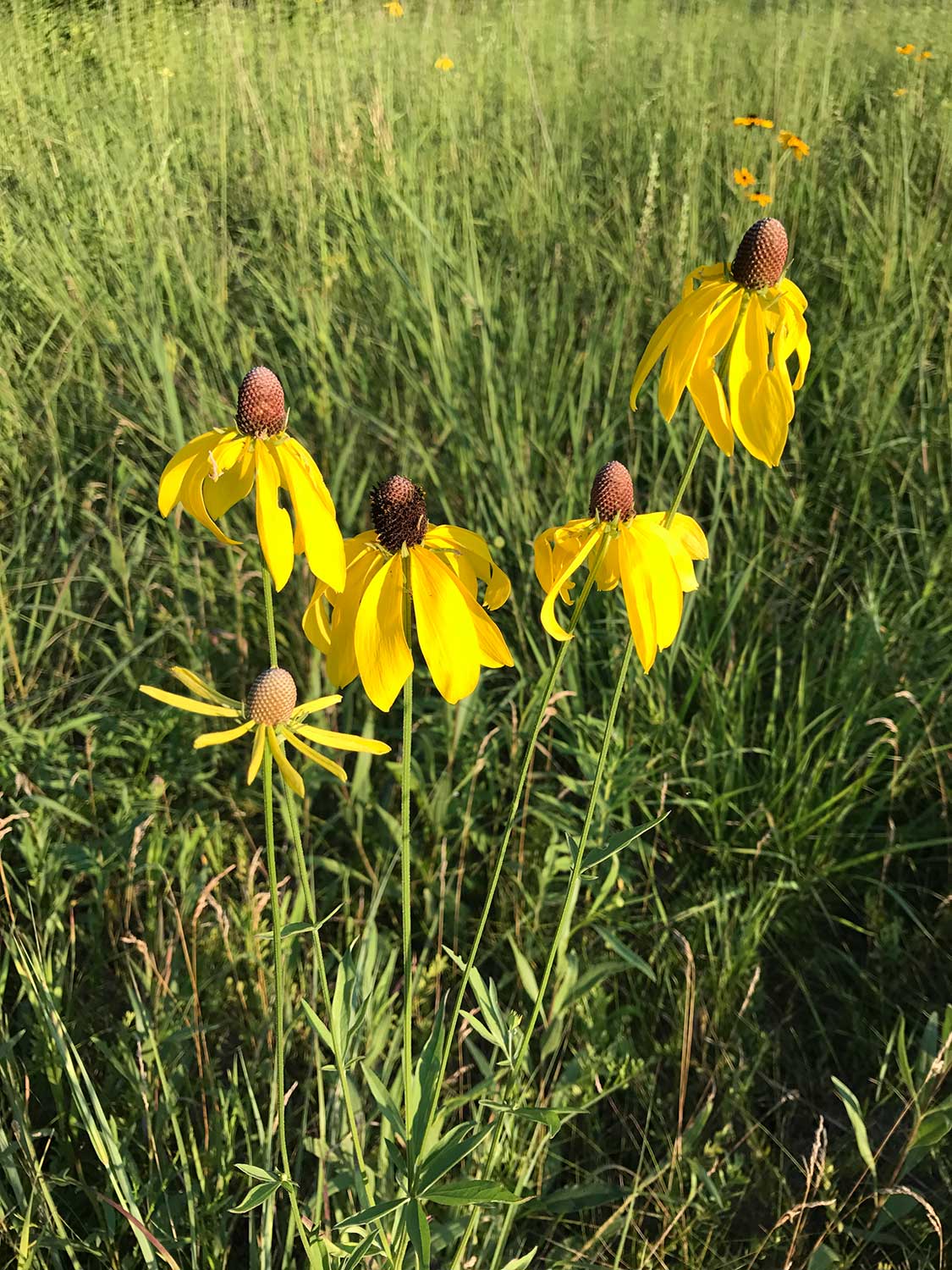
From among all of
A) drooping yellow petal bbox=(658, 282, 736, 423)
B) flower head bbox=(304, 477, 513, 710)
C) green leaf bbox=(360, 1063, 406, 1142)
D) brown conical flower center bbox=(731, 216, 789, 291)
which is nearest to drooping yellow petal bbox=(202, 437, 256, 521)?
flower head bbox=(304, 477, 513, 710)

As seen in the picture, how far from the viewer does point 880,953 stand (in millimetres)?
1492

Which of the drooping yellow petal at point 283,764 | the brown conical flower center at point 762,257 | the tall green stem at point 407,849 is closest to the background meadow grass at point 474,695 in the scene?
the tall green stem at point 407,849

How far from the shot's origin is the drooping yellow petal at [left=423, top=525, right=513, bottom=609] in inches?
30.5

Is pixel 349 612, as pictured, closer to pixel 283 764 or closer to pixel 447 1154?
pixel 283 764

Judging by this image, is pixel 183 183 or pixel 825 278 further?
pixel 183 183

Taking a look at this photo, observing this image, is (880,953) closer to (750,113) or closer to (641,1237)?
(641,1237)

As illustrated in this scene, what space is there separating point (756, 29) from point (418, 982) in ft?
15.6

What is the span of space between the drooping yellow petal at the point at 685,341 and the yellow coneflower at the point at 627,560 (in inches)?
4.3

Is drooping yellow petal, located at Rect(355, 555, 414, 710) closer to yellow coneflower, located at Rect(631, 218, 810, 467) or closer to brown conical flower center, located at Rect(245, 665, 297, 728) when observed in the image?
brown conical flower center, located at Rect(245, 665, 297, 728)

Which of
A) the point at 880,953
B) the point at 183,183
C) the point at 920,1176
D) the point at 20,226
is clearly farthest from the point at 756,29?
the point at 920,1176

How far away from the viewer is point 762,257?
82 centimetres

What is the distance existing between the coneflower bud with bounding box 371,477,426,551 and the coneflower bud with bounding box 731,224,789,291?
376 mm

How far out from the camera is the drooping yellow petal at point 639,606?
2.49 ft

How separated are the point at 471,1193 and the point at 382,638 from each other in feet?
1.71
